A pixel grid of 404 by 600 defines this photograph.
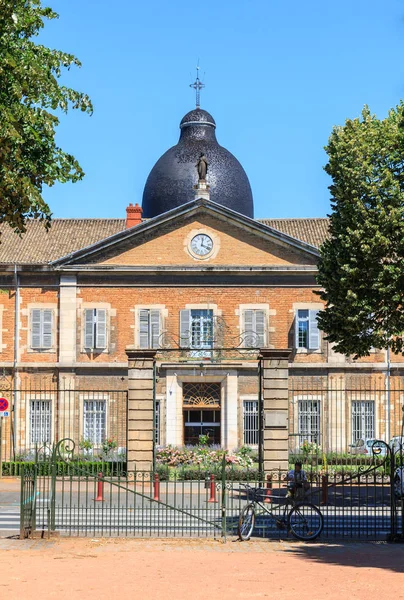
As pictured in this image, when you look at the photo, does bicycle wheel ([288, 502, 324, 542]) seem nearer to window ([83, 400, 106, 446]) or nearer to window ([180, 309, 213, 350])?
window ([83, 400, 106, 446])

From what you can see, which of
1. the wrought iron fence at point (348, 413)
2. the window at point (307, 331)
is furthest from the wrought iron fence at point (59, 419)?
the window at point (307, 331)

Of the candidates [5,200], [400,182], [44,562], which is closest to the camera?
[44,562]

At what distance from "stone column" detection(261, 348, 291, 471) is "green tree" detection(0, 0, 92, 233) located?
944cm

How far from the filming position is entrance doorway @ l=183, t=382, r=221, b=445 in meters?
40.0

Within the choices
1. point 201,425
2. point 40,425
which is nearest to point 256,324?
point 201,425

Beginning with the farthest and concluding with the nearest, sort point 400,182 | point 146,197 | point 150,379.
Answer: point 146,197 → point 150,379 → point 400,182

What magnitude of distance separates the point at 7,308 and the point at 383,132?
2046 cm

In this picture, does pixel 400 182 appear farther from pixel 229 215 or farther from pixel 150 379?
pixel 229 215

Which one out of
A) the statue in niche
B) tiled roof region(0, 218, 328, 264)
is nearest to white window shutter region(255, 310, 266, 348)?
tiled roof region(0, 218, 328, 264)

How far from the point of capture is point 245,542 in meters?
18.3

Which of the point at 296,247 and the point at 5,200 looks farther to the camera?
the point at 296,247

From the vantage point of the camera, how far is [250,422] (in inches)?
1570

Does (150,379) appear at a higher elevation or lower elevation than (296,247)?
lower

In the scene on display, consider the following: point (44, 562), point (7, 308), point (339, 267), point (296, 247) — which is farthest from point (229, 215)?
point (44, 562)
